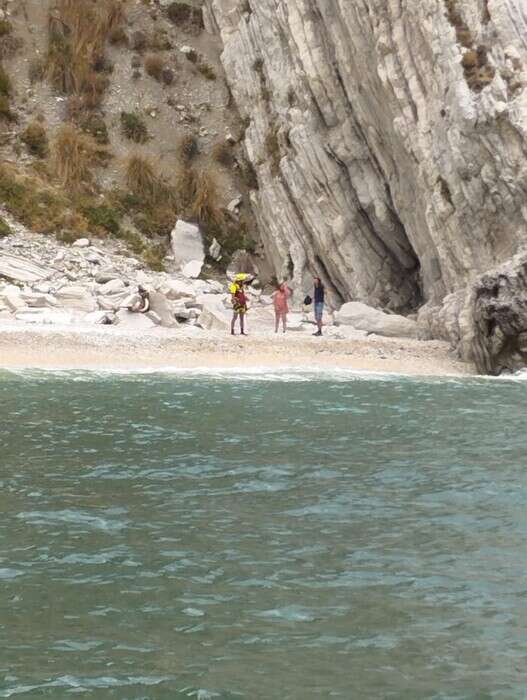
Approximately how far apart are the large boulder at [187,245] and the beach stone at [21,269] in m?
6.59

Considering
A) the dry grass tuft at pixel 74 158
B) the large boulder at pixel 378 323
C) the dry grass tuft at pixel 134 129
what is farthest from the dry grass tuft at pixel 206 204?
the large boulder at pixel 378 323

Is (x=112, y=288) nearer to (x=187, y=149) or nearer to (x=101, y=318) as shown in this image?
(x=101, y=318)

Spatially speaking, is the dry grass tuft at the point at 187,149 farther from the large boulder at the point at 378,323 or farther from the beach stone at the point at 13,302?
the large boulder at the point at 378,323

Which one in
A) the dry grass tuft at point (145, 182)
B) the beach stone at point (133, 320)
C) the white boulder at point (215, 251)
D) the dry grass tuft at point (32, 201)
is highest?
the dry grass tuft at point (145, 182)

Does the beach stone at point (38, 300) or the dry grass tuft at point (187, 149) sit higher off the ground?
the dry grass tuft at point (187, 149)

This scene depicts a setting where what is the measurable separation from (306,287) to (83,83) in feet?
60.9

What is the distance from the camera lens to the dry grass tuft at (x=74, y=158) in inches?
1754

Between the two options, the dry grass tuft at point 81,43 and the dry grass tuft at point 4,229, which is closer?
the dry grass tuft at point 4,229

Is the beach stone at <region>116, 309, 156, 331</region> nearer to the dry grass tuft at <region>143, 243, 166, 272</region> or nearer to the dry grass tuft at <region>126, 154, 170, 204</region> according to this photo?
the dry grass tuft at <region>143, 243, 166, 272</region>

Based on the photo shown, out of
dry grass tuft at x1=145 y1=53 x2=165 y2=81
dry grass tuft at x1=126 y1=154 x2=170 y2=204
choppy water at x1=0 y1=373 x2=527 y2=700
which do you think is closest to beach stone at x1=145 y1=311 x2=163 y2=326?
choppy water at x1=0 y1=373 x2=527 y2=700

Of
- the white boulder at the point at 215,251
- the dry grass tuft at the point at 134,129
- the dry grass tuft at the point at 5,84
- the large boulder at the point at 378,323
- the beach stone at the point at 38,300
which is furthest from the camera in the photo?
the dry grass tuft at the point at 5,84

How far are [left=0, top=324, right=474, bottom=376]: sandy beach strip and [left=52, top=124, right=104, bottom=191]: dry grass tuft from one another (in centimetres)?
1751

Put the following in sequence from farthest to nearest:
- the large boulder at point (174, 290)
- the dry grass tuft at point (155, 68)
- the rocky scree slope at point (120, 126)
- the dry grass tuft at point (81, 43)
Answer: the dry grass tuft at point (155, 68) < the dry grass tuft at point (81, 43) < the rocky scree slope at point (120, 126) < the large boulder at point (174, 290)

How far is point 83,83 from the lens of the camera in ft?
160
